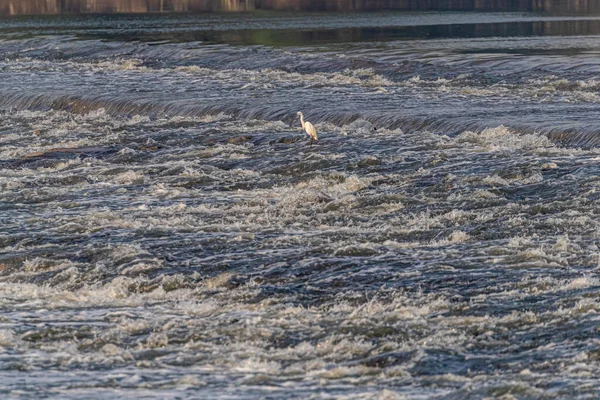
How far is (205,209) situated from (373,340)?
5.92m

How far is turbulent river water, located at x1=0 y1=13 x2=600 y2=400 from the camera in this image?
9.26 meters

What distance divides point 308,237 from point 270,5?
65964mm

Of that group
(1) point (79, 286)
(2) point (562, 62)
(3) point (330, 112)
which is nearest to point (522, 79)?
(2) point (562, 62)

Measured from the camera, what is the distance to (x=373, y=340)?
32.0 ft

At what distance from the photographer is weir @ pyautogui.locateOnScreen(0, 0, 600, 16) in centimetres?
7029

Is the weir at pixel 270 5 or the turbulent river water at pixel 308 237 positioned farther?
the weir at pixel 270 5

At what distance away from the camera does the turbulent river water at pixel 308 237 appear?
364 inches

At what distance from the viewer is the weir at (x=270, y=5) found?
2767 inches

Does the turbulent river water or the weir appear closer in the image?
the turbulent river water

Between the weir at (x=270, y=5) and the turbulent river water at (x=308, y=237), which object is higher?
the weir at (x=270, y=5)

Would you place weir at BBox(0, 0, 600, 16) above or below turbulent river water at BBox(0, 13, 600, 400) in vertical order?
above

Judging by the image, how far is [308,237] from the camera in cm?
1338

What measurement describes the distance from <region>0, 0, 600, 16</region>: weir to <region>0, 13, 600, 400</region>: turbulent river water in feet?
137

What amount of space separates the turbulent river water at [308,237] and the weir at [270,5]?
137ft
